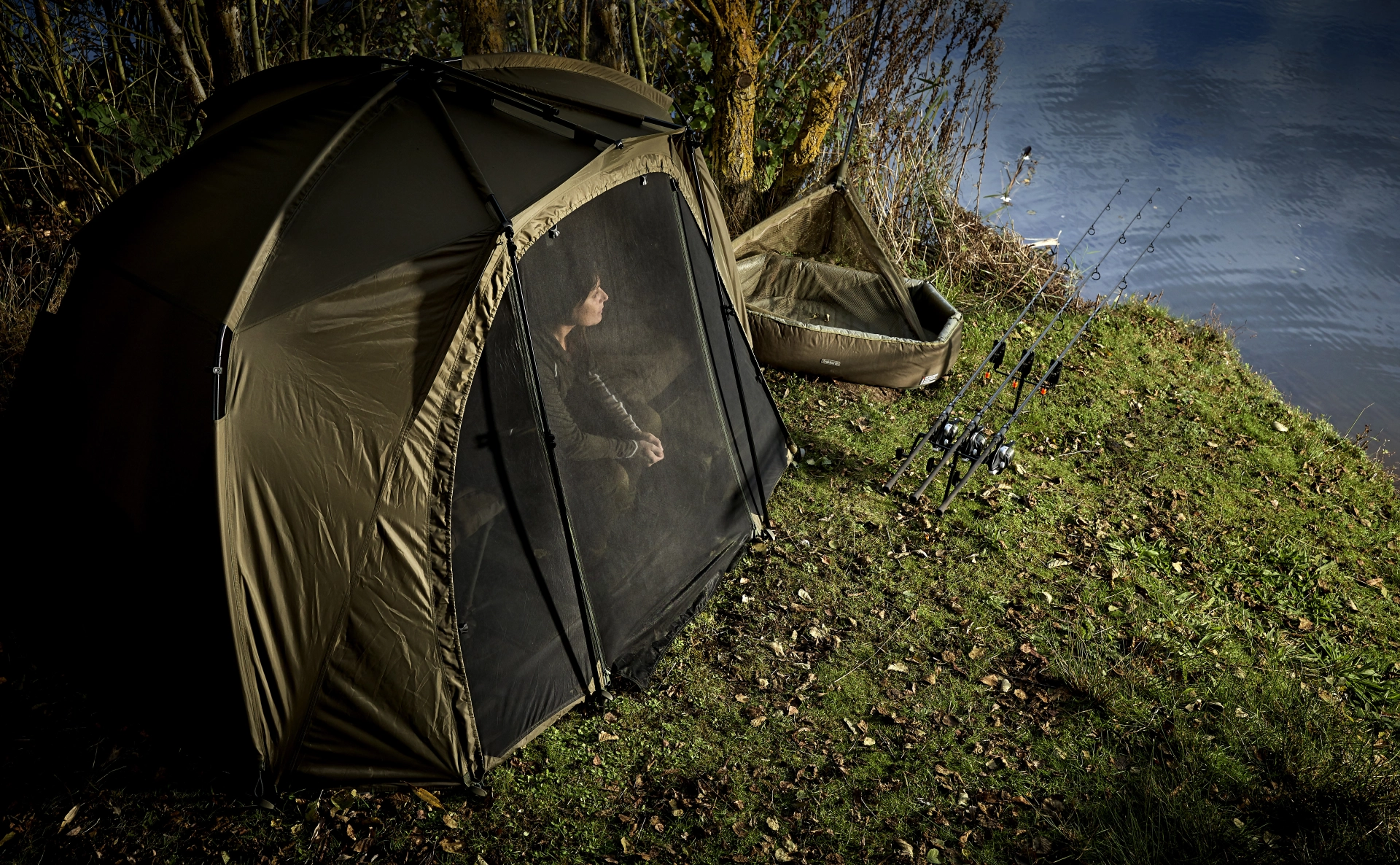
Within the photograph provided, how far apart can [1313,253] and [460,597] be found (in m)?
12.0

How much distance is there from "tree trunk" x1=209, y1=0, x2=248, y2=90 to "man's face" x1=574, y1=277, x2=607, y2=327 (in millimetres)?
3081

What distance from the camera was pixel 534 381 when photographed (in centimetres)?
282

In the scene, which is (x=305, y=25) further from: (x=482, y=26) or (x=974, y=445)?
(x=974, y=445)

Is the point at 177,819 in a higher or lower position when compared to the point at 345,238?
lower

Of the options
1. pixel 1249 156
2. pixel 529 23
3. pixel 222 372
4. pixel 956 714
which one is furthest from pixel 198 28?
pixel 1249 156

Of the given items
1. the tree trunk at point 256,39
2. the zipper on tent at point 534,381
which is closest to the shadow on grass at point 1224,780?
the zipper on tent at point 534,381

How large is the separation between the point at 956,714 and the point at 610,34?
5.51 meters

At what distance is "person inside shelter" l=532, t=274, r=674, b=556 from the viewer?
2883mm

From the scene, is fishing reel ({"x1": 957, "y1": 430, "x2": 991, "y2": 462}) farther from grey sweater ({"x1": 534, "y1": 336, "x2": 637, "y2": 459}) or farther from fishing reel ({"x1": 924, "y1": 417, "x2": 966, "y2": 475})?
grey sweater ({"x1": 534, "y1": 336, "x2": 637, "y2": 459})

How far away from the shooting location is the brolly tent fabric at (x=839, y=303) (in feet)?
17.3

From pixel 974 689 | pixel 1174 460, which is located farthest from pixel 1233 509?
pixel 974 689

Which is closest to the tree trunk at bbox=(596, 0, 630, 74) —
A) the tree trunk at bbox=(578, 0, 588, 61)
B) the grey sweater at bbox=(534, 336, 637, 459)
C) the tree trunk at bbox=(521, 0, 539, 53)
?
the tree trunk at bbox=(578, 0, 588, 61)

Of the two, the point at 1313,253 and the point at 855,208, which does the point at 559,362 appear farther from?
the point at 1313,253

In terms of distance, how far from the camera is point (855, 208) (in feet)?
19.2
